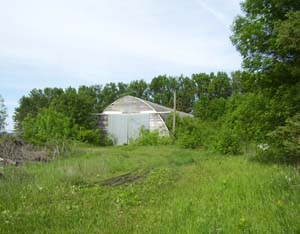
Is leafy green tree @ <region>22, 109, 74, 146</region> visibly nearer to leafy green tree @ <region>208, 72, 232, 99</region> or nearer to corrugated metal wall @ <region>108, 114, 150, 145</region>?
corrugated metal wall @ <region>108, 114, 150, 145</region>

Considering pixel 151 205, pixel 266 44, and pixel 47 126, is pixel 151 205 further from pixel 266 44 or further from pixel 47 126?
pixel 47 126

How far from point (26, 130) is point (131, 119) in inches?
397

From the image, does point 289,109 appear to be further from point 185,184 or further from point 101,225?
point 101,225

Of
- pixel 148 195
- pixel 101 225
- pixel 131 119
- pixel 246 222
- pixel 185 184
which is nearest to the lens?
pixel 246 222

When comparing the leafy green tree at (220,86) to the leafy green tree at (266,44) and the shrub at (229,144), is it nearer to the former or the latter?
the shrub at (229,144)

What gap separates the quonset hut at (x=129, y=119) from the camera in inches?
1114

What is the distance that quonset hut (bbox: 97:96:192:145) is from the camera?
28.3 meters

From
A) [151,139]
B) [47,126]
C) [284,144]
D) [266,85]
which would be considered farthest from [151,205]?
[151,139]

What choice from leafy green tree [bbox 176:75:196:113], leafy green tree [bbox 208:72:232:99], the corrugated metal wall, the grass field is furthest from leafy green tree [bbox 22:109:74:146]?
leafy green tree [bbox 208:72:232:99]

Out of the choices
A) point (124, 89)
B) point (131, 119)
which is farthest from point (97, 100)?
point (131, 119)

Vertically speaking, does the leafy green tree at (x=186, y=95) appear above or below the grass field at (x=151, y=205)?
above

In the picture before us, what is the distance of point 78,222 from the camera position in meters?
4.50

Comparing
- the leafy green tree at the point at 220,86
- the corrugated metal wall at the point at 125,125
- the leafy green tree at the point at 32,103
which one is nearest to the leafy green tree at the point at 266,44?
the corrugated metal wall at the point at 125,125

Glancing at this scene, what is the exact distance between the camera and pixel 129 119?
29469 millimetres
